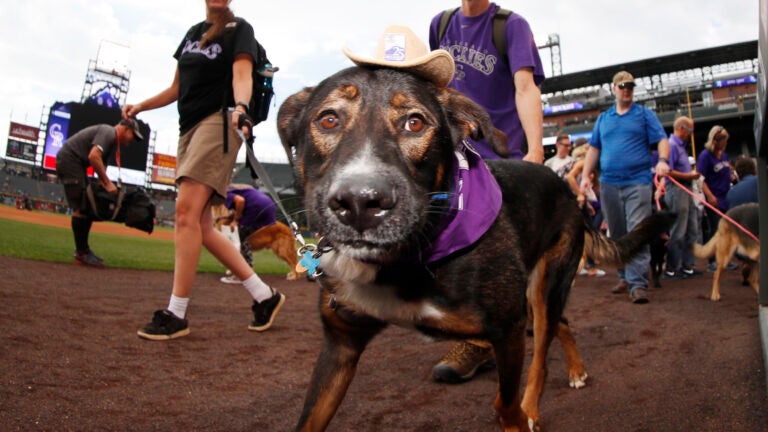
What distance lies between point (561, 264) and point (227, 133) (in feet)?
8.86

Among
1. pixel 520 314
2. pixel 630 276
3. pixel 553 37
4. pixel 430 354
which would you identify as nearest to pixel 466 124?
pixel 520 314

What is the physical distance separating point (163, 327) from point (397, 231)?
3.06 metres

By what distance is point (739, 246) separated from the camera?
680 cm

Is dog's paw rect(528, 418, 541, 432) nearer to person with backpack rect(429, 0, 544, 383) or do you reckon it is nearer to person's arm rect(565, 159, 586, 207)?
person with backpack rect(429, 0, 544, 383)

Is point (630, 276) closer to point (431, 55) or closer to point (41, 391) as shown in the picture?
point (431, 55)

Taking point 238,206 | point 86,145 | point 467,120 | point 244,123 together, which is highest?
point 86,145

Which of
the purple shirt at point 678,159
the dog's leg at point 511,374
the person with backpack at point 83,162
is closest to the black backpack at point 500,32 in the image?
the dog's leg at point 511,374

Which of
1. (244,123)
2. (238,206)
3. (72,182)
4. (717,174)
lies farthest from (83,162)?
(717,174)

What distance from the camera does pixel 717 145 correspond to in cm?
863

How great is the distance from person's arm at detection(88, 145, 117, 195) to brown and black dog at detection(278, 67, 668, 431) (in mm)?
6211

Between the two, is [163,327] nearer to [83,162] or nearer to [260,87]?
[260,87]

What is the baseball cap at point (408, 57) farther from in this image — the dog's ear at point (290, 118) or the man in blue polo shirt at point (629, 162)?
the man in blue polo shirt at point (629, 162)

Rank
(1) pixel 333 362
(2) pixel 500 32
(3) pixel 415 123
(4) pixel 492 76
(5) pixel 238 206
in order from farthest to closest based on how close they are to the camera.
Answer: (5) pixel 238 206 < (4) pixel 492 76 < (2) pixel 500 32 < (1) pixel 333 362 < (3) pixel 415 123

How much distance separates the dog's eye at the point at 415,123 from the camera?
6.56ft
